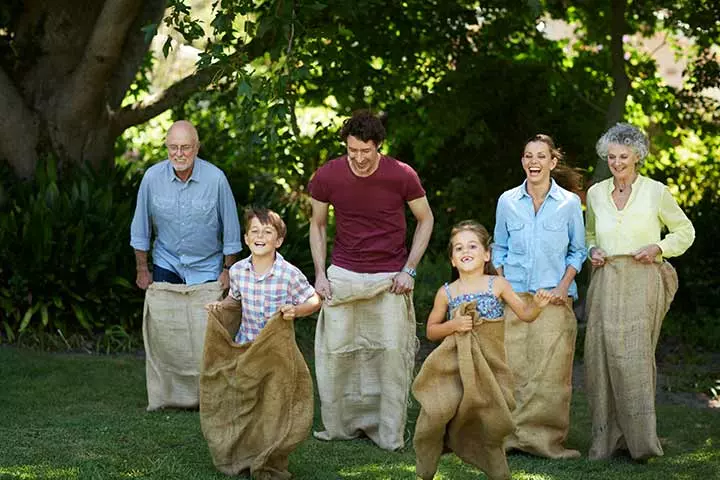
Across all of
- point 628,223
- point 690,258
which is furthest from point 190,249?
point 690,258

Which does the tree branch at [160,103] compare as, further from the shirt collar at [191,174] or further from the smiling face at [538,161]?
the smiling face at [538,161]

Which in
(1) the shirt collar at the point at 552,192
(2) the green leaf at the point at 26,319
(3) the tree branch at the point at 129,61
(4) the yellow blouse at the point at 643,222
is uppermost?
(3) the tree branch at the point at 129,61

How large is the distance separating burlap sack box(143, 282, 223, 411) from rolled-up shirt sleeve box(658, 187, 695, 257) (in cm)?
275

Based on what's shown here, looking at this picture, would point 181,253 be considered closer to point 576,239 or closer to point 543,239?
point 543,239

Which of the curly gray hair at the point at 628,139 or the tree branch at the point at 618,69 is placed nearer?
the curly gray hair at the point at 628,139

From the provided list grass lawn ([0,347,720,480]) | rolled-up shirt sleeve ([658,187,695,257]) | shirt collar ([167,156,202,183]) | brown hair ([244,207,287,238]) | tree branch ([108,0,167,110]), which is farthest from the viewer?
tree branch ([108,0,167,110])

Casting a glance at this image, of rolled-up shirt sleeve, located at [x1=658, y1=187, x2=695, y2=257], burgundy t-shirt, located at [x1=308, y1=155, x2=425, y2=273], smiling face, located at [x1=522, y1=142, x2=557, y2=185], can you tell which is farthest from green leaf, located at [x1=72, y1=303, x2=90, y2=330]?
rolled-up shirt sleeve, located at [x1=658, y1=187, x2=695, y2=257]

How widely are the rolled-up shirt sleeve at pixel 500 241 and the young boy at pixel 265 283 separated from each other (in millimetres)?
1203

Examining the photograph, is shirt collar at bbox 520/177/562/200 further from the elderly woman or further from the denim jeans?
the denim jeans

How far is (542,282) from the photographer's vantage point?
701cm

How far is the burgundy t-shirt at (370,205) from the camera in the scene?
728 centimetres

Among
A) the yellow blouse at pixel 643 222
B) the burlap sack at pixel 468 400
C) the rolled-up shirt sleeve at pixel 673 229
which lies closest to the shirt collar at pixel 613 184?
the yellow blouse at pixel 643 222

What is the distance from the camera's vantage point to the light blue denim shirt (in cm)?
701

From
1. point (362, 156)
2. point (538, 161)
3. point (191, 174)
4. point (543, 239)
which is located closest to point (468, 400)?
point (543, 239)
